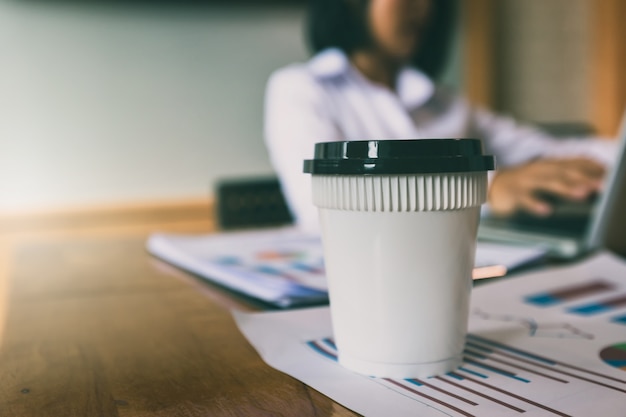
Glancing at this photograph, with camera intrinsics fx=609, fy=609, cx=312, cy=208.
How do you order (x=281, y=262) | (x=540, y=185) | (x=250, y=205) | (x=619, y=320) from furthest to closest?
(x=250, y=205) → (x=540, y=185) → (x=281, y=262) → (x=619, y=320)

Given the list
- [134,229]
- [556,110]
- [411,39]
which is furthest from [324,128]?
[556,110]

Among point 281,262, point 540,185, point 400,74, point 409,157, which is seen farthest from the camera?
point 400,74

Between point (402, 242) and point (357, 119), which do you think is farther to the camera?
point (357, 119)

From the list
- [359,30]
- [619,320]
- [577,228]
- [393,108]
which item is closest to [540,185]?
[577,228]

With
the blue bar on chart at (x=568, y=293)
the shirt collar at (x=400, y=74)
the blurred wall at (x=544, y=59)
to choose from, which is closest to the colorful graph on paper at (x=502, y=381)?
the blue bar on chart at (x=568, y=293)

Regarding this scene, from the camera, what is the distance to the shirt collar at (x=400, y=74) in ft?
3.49

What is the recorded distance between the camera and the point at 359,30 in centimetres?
107

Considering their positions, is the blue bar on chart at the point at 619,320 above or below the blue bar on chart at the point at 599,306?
above

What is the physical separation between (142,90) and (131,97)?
0.02 meters

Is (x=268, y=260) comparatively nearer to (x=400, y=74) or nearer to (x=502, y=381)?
(x=502, y=381)

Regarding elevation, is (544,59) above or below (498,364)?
above

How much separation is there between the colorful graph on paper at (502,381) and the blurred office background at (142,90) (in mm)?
929

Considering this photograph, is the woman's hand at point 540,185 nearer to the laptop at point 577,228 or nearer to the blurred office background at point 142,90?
the laptop at point 577,228

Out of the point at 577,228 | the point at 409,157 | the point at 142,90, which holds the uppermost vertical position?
the point at 142,90
